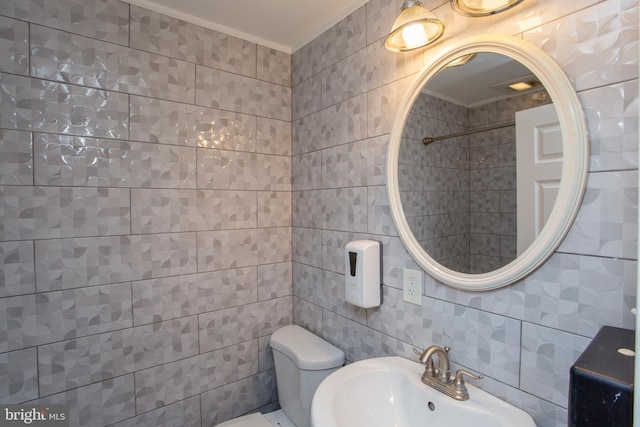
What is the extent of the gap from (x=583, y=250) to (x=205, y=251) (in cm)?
150

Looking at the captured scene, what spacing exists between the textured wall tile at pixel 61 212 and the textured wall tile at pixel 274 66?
0.98 m

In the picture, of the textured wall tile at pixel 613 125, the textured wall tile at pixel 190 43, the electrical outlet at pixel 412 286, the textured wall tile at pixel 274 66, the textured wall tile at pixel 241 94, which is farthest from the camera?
the textured wall tile at pixel 274 66

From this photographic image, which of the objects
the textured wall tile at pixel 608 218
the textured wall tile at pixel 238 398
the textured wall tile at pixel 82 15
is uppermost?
the textured wall tile at pixel 82 15

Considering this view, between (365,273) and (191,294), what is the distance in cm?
89

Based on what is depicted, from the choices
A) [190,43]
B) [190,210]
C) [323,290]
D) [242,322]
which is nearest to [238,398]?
A: [242,322]

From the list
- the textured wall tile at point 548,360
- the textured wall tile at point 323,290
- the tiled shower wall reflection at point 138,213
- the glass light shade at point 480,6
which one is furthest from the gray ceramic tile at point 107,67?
the textured wall tile at point 548,360

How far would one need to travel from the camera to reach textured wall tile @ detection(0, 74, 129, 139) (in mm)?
1219

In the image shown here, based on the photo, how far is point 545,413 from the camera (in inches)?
34.6

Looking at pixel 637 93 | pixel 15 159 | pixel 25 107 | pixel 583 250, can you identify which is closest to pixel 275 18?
pixel 25 107

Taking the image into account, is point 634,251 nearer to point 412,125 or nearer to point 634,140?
point 634,140

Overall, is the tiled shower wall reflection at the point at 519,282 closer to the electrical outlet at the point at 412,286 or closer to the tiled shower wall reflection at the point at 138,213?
the electrical outlet at the point at 412,286

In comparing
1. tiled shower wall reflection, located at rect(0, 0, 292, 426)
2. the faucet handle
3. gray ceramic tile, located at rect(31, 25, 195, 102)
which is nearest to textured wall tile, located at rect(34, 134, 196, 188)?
tiled shower wall reflection, located at rect(0, 0, 292, 426)

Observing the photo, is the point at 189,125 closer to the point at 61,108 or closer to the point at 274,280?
the point at 61,108

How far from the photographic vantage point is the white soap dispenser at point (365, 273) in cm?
131
